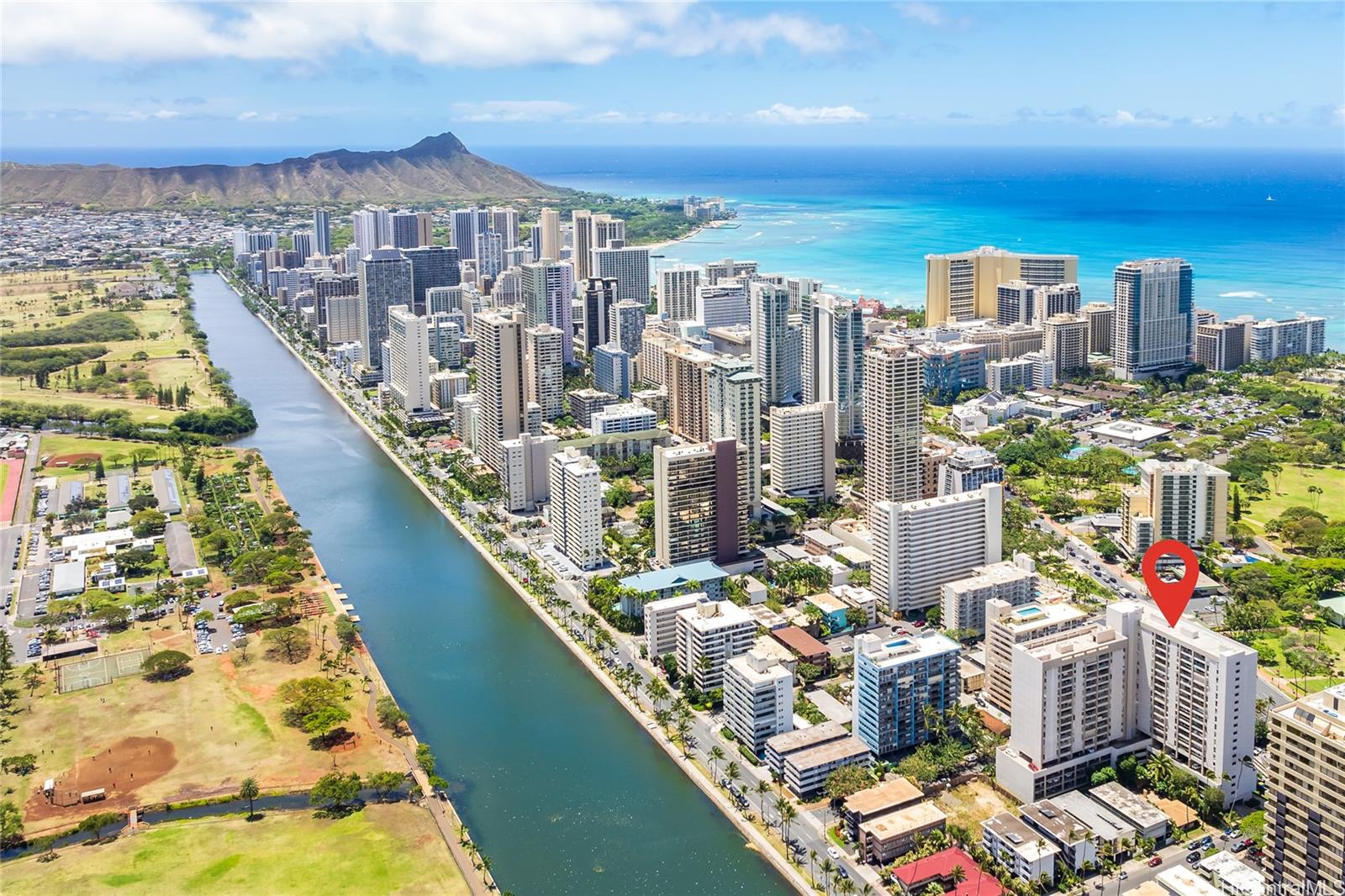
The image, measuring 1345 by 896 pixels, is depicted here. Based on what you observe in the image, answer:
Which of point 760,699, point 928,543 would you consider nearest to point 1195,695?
point 760,699

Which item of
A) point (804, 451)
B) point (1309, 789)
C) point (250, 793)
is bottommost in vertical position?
point (250, 793)

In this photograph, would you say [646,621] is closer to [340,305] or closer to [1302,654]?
[1302,654]

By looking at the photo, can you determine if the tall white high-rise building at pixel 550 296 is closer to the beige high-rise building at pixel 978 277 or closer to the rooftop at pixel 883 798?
the beige high-rise building at pixel 978 277

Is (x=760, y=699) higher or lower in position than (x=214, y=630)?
higher

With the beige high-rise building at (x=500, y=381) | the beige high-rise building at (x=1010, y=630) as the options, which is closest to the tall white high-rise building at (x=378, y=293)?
the beige high-rise building at (x=500, y=381)


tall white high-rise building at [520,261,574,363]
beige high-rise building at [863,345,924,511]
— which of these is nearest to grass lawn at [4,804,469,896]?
beige high-rise building at [863,345,924,511]

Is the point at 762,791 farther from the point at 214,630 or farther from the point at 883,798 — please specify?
the point at 214,630

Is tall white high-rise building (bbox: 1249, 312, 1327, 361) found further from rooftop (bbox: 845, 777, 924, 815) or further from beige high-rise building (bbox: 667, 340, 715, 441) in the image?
rooftop (bbox: 845, 777, 924, 815)

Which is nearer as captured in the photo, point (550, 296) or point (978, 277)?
point (550, 296)
